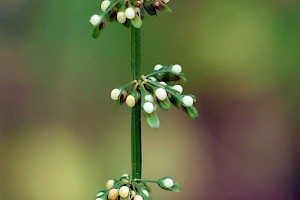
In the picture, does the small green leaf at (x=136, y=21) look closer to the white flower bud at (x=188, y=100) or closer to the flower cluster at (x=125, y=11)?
the flower cluster at (x=125, y=11)

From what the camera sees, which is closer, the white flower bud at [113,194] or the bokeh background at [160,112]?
the white flower bud at [113,194]

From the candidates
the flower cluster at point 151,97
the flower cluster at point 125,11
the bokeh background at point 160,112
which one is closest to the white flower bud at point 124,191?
the flower cluster at point 151,97

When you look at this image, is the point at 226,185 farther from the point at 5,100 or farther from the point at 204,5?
the point at 5,100

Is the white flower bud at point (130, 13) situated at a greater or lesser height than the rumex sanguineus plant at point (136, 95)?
greater

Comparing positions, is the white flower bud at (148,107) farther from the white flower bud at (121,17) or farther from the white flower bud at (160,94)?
the white flower bud at (121,17)

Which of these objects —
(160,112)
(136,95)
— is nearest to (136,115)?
(136,95)

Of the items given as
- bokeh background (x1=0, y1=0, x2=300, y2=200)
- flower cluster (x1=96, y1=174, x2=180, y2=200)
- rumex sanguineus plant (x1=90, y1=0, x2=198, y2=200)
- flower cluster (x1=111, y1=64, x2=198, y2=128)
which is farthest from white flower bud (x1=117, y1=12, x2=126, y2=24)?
bokeh background (x1=0, y1=0, x2=300, y2=200)

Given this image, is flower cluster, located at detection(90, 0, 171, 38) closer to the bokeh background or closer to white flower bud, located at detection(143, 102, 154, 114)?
white flower bud, located at detection(143, 102, 154, 114)

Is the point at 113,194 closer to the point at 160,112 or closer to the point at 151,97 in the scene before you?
the point at 151,97

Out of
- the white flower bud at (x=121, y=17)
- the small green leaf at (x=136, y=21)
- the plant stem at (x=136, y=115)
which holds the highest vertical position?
the white flower bud at (x=121, y=17)
